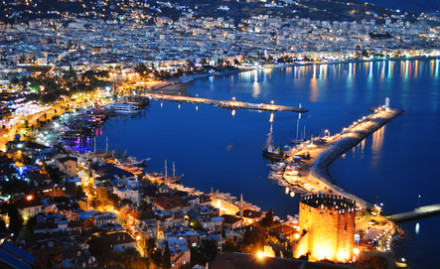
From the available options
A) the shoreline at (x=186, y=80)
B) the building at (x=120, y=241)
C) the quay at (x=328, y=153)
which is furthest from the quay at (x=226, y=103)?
the building at (x=120, y=241)

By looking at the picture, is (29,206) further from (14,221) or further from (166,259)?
(166,259)

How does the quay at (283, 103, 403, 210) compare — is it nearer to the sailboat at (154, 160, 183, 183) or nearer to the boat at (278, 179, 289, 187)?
the boat at (278, 179, 289, 187)

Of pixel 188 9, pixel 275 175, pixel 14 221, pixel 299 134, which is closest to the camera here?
pixel 14 221

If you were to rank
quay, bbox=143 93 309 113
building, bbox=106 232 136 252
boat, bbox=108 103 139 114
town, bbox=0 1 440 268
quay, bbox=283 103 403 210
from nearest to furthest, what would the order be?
town, bbox=0 1 440 268 < building, bbox=106 232 136 252 < quay, bbox=283 103 403 210 < boat, bbox=108 103 139 114 < quay, bbox=143 93 309 113

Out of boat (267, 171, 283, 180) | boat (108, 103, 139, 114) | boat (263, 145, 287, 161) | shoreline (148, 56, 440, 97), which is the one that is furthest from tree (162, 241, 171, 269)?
shoreline (148, 56, 440, 97)

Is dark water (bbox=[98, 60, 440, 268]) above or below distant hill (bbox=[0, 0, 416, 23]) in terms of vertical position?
below

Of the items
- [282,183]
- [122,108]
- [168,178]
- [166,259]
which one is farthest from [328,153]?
[122,108]
